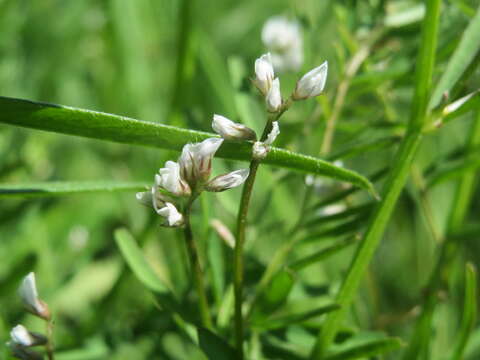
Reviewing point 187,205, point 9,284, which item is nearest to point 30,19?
point 9,284

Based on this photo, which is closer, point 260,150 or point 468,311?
point 260,150

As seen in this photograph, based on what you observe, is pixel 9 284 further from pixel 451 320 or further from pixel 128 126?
pixel 451 320

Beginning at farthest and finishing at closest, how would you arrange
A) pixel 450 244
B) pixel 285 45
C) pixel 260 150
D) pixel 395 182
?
pixel 285 45 < pixel 450 244 < pixel 395 182 < pixel 260 150

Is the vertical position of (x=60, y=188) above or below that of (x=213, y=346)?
above

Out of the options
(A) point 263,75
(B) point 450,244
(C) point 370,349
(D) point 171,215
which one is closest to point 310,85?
(A) point 263,75

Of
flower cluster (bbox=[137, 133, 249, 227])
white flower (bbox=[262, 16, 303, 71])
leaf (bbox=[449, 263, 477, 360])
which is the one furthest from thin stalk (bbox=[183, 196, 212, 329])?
white flower (bbox=[262, 16, 303, 71])

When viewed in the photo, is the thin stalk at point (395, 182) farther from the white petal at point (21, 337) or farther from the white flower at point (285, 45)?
the white flower at point (285, 45)

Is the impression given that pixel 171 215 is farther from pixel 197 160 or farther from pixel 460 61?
pixel 460 61
